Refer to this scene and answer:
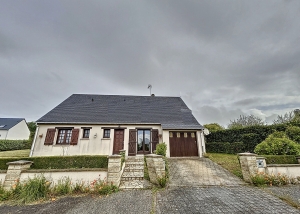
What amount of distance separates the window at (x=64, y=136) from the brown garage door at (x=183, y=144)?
857 cm

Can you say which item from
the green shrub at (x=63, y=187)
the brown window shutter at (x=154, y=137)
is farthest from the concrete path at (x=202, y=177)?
the green shrub at (x=63, y=187)

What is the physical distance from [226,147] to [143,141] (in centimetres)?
800

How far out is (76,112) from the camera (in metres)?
11.3

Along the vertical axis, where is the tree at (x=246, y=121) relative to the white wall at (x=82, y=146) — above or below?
above

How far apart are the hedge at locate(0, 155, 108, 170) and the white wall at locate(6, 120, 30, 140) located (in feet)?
93.4

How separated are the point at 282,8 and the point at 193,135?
9.08 meters

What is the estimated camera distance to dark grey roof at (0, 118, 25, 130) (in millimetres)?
23219

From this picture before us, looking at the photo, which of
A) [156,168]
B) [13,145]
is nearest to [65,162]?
[156,168]

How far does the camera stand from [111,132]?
10305 millimetres

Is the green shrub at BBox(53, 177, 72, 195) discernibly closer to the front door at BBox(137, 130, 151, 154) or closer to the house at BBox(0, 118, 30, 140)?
the front door at BBox(137, 130, 151, 154)

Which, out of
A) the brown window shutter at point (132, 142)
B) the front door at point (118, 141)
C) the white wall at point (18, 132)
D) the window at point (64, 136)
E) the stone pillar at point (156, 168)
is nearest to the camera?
the stone pillar at point (156, 168)

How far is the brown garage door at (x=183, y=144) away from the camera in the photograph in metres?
9.92

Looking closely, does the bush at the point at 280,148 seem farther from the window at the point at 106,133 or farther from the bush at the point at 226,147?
the window at the point at 106,133

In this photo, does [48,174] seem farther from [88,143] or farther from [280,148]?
[280,148]
